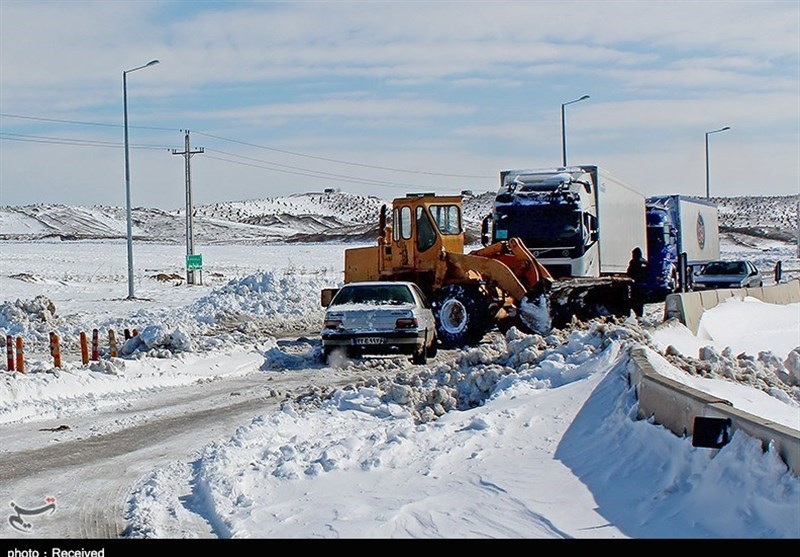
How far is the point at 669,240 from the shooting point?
38.6 m

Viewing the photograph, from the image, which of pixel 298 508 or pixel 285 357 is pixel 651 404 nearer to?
pixel 298 508

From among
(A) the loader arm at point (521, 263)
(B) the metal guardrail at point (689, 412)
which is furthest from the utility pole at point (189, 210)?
(B) the metal guardrail at point (689, 412)

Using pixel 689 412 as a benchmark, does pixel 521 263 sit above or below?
above

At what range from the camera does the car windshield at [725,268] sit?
133 feet

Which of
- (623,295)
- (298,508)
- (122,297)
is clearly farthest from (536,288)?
(122,297)

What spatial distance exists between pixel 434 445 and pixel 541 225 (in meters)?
15.5

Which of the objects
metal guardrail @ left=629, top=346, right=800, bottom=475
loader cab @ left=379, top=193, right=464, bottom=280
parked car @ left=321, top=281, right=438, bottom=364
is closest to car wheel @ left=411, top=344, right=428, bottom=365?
parked car @ left=321, top=281, right=438, bottom=364

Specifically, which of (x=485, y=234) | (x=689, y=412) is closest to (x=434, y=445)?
(x=689, y=412)

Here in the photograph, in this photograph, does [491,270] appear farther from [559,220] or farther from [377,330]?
[377,330]

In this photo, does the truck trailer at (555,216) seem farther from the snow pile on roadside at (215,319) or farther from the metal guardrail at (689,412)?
the metal guardrail at (689,412)

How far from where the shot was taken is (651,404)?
953 cm

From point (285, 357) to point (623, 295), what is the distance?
1026 centimetres

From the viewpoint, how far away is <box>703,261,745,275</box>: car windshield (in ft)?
133

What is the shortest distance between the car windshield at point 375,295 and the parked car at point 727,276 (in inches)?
830
